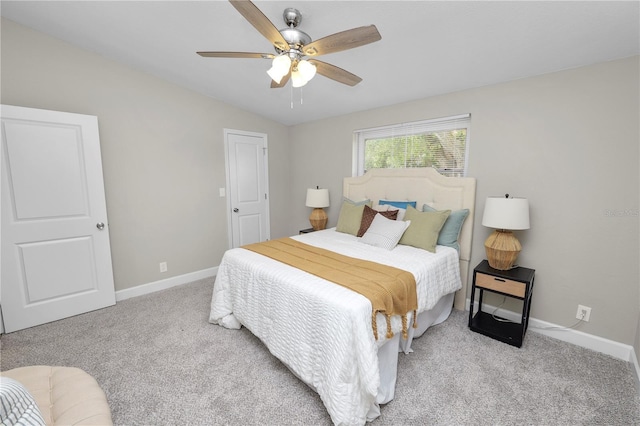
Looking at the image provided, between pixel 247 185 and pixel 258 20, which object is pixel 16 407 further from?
pixel 247 185

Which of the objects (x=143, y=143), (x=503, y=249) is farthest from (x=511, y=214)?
(x=143, y=143)

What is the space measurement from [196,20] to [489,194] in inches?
116

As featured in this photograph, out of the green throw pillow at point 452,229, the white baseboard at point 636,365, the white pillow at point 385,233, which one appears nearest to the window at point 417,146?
the green throw pillow at point 452,229

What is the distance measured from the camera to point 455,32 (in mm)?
1903

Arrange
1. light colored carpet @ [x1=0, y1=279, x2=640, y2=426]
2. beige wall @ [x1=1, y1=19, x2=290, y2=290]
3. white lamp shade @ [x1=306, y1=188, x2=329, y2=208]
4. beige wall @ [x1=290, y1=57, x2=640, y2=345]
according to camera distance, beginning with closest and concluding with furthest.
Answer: light colored carpet @ [x1=0, y1=279, x2=640, y2=426]
beige wall @ [x1=290, y1=57, x2=640, y2=345]
beige wall @ [x1=1, y1=19, x2=290, y2=290]
white lamp shade @ [x1=306, y1=188, x2=329, y2=208]

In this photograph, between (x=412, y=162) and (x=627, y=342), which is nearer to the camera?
(x=627, y=342)

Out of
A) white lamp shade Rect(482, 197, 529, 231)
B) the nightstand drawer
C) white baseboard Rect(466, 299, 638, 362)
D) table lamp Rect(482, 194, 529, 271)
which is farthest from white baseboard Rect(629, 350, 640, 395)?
white lamp shade Rect(482, 197, 529, 231)

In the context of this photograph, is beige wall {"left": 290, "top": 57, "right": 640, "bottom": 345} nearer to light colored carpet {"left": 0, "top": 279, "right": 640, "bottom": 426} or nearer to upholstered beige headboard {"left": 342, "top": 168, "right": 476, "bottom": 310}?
upholstered beige headboard {"left": 342, "top": 168, "right": 476, "bottom": 310}

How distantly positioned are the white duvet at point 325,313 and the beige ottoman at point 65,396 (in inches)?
37.7

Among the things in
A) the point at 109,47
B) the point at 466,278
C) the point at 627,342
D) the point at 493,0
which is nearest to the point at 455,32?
the point at 493,0

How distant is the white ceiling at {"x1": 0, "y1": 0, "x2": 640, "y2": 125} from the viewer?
1.71 meters

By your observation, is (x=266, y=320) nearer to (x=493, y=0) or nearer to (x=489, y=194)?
(x=489, y=194)

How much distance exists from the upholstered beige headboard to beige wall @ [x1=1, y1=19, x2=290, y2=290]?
2065 mm

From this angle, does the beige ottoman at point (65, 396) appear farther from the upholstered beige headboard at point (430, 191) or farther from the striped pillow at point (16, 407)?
the upholstered beige headboard at point (430, 191)
